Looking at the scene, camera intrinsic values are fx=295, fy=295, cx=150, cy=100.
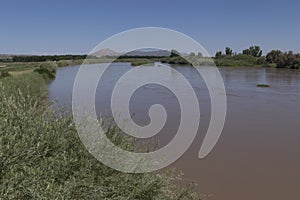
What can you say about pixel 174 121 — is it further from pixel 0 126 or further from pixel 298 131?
pixel 0 126

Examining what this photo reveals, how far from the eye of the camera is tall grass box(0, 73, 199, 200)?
7.53 ft

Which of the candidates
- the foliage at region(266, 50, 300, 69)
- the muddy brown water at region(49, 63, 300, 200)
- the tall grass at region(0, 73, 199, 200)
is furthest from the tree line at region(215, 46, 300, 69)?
the tall grass at region(0, 73, 199, 200)

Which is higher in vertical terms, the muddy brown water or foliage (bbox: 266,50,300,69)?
foliage (bbox: 266,50,300,69)

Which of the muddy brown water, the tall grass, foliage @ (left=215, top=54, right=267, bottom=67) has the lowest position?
the muddy brown water

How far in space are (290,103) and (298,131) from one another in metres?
6.34

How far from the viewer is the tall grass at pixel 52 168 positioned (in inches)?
90.4

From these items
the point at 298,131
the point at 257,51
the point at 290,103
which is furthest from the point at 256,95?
the point at 257,51

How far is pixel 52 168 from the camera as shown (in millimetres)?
2584

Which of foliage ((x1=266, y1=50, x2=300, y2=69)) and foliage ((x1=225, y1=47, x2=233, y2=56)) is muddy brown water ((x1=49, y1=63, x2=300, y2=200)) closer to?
foliage ((x1=266, y1=50, x2=300, y2=69))

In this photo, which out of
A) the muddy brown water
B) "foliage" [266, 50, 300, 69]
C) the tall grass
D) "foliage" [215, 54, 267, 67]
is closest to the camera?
the tall grass

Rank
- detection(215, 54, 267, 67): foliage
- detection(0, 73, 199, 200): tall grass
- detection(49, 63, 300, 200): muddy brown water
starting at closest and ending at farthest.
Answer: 1. detection(0, 73, 199, 200): tall grass
2. detection(49, 63, 300, 200): muddy brown water
3. detection(215, 54, 267, 67): foliage

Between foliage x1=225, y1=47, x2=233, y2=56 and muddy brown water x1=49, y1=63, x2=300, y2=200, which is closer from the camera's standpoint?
muddy brown water x1=49, y1=63, x2=300, y2=200

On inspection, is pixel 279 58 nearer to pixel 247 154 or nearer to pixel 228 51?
pixel 228 51

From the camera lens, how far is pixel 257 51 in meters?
70.1
